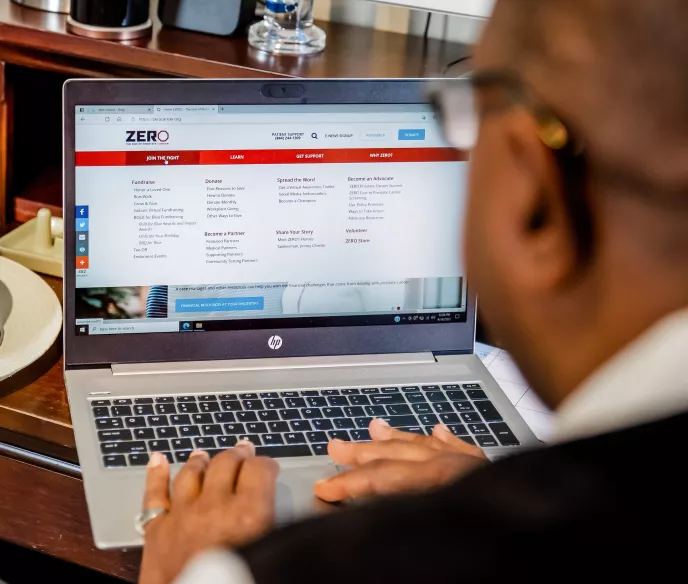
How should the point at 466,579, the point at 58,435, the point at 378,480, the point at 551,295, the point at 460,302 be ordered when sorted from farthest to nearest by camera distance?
1. the point at 460,302
2. the point at 58,435
3. the point at 378,480
4. the point at 551,295
5. the point at 466,579

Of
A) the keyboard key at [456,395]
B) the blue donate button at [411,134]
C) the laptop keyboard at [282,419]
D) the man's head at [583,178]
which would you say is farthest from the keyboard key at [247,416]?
the man's head at [583,178]

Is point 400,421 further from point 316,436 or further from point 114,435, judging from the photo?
point 114,435

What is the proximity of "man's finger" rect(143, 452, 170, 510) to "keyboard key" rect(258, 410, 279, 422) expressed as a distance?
0.13m

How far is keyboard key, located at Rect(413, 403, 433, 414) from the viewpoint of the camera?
3.35 ft

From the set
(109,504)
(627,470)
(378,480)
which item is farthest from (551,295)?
(109,504)

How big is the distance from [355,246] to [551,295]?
524mm

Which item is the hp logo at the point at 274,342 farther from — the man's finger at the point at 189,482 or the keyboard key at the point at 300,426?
the man's finger at the point at 189,482

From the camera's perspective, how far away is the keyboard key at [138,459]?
0.91 m

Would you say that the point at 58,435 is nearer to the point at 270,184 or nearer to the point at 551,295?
the point at 270,184

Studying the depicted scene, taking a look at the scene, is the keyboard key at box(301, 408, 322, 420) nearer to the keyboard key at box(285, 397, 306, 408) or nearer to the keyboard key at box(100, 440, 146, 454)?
the keyboard key at box(285, 397, 306, 408)

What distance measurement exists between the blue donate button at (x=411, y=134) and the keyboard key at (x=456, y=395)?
0.90 feet

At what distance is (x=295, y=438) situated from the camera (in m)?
0.96

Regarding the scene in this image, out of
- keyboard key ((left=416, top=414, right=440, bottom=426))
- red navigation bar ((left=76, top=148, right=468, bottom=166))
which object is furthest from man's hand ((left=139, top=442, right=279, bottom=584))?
red navigation bar ((left=76, top=148, right=468, bottom=166))

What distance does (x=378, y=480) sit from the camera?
841mm
